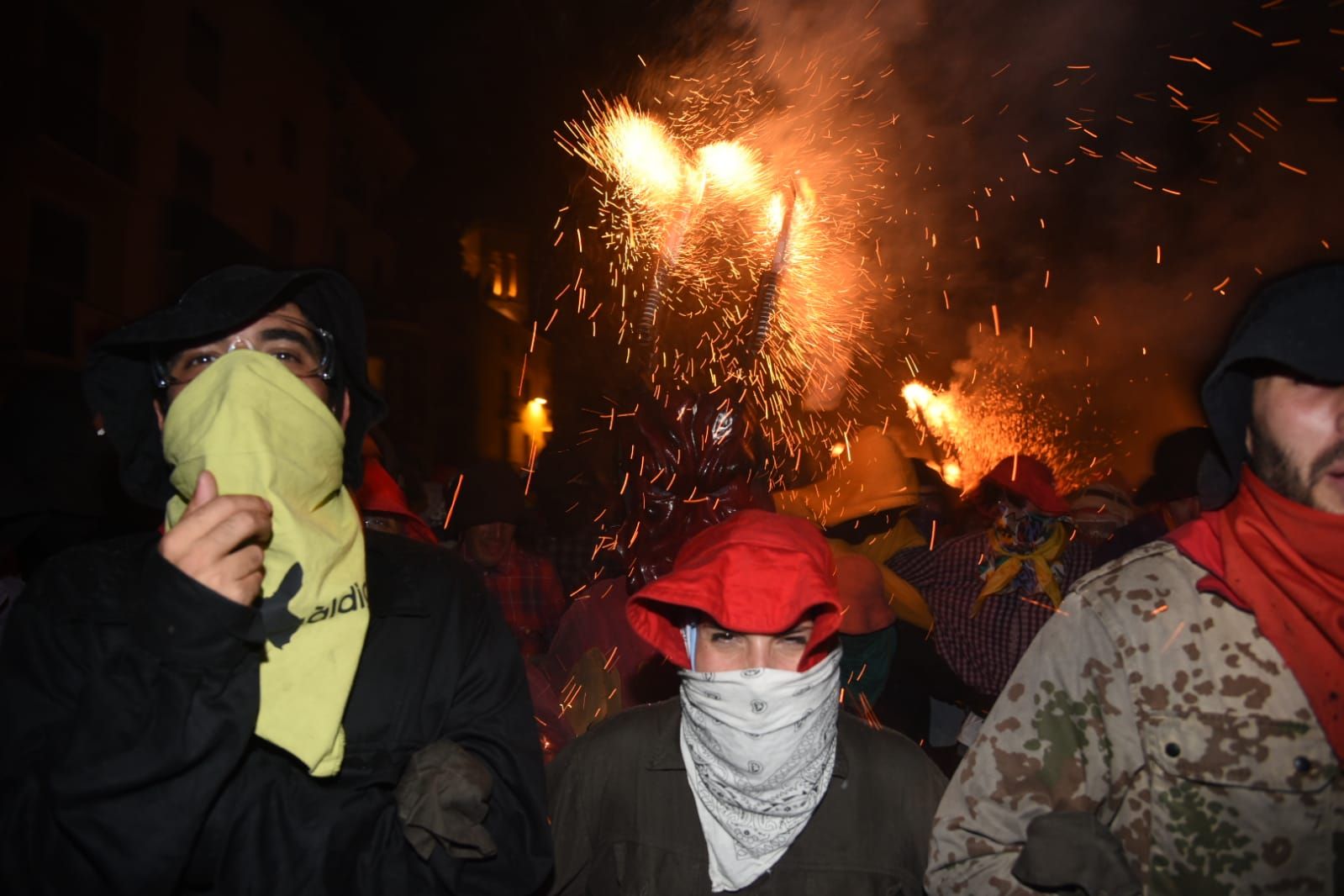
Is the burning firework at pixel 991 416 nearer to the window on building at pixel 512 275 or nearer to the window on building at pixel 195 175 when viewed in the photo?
the window on building at pixel 195 175

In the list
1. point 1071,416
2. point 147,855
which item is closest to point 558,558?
point 147,855

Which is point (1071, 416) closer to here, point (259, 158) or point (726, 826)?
point (726, 826)

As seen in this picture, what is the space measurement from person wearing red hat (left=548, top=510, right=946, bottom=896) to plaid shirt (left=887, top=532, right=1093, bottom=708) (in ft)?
6.04

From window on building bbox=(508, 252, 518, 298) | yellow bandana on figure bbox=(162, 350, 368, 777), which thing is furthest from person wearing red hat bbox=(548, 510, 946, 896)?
window on building bbox=(508, 252, 518, 298)

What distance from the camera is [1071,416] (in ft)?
56.5

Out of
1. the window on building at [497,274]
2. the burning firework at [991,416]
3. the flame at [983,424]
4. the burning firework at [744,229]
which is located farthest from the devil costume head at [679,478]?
the window on building at [497,274]

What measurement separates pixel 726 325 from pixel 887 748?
6.95 meters

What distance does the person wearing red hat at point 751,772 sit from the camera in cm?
250

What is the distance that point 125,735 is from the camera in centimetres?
166

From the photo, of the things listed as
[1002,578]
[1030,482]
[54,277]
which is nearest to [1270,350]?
[1002,578]

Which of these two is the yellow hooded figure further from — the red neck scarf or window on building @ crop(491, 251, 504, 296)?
window on building @ crop(491, 251, 504, 296)

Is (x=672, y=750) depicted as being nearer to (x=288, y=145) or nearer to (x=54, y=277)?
(x=54, y=277)

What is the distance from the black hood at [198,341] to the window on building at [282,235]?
27.4 m

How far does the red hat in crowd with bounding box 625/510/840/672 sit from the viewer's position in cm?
261
